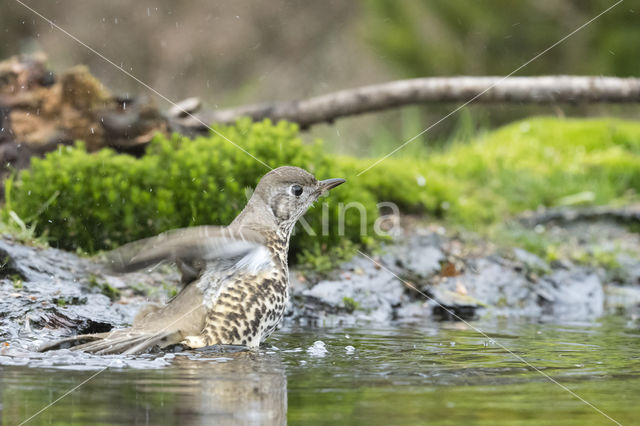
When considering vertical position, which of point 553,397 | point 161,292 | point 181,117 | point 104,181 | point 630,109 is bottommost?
point 553,397

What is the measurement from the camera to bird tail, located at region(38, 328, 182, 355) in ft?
14.8

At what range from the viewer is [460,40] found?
14.8 m

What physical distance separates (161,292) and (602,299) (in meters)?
4.12

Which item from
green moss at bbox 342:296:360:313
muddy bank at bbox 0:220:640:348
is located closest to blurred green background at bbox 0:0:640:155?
muddy bank at bbox 0:220:640:348

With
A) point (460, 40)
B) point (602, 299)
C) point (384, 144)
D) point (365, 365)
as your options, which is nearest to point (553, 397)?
point (365, 365)

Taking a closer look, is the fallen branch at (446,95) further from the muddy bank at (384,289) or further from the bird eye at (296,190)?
the bird eye at (296,190)

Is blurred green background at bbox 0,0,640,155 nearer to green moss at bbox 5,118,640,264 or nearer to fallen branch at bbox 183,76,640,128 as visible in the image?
fallen branch at bbox 183,76,640,128

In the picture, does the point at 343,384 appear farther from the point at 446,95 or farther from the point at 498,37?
the point at 498,37

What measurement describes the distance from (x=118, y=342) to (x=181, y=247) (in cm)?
70

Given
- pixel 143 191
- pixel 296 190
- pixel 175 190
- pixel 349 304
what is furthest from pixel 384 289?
pixel 143 191

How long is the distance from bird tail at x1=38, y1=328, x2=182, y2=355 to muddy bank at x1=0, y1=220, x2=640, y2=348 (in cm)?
43

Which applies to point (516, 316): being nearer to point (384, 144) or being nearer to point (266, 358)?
point (266, 358)

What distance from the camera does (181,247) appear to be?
427cm

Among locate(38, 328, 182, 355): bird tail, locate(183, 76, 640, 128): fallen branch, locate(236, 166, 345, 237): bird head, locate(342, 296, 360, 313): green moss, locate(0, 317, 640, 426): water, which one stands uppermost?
locate(183, 76, 640, 128): fallen branch
